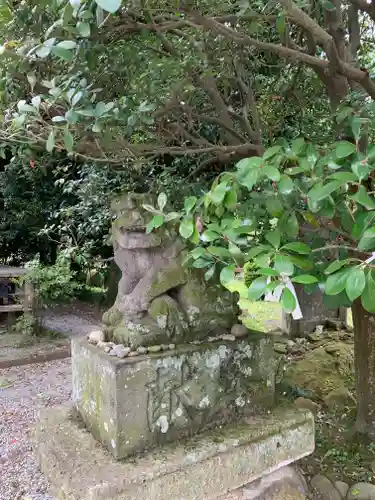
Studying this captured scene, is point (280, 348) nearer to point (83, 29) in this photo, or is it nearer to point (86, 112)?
point (86, 112)

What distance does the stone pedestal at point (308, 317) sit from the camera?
4992 mm

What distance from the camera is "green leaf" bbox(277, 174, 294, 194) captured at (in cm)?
124

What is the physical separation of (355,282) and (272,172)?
41 centimetres

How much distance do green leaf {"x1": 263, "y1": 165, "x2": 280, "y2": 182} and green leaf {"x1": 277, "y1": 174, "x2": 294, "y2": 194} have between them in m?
0.04

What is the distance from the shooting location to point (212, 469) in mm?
1907

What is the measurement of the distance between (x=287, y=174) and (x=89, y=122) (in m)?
0.91

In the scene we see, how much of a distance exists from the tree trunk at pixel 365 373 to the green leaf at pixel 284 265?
2089mm

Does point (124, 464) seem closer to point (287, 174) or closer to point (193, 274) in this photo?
point (193, 274)

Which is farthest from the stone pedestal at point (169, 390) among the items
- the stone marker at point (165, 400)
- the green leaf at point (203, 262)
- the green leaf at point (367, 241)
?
the green leaf at point (367, 241)

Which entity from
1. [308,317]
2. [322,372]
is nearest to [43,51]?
[322,372]

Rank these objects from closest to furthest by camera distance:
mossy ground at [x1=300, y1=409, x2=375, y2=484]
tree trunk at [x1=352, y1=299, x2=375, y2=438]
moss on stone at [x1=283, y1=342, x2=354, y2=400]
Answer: mossy ground at [x1=300, y1=409, x2=375, y2=484], tree trunk at [x1=352, y1=299, x2=375, y2=438], moss on stone at [x1=283, y1=342, x2=354, y2=400]

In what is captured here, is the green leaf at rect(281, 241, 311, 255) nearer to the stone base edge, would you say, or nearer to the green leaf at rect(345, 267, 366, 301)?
the green leaf at rect(345, 267, 366, 301)

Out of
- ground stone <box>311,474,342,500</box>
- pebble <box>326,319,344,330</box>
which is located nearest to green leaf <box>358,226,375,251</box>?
ground stone <box>311,474,342,500</box>

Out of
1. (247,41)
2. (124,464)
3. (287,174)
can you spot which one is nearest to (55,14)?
(247,41)
